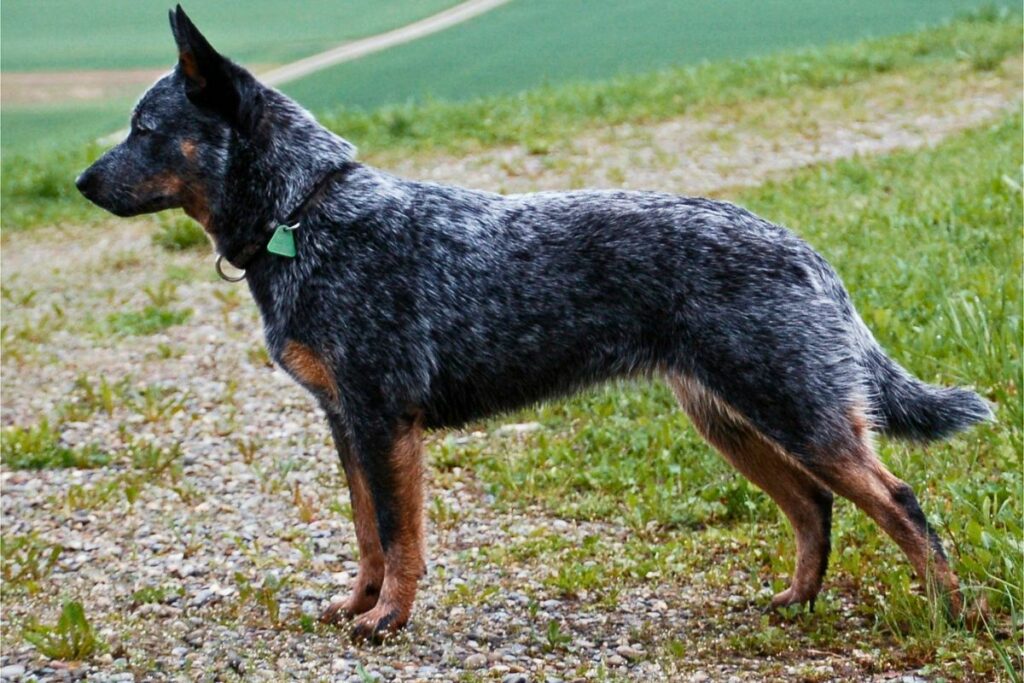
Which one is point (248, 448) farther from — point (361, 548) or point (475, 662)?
point (475, 662)

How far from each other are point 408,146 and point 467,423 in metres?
8.89

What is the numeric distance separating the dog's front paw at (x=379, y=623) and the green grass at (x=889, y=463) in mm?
804

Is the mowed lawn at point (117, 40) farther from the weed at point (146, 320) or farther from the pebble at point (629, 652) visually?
the pebble at point (629, 652)

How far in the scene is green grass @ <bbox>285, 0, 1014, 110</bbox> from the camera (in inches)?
590

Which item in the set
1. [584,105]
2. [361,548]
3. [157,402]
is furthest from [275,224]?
[584,105]

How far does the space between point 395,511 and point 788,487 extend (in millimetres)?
1618

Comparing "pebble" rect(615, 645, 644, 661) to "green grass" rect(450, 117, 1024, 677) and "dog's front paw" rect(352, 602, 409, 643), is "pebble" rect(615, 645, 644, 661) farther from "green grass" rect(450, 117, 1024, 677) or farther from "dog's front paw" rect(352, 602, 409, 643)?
"dog's front paw" rect(352, 602, 409, 643)

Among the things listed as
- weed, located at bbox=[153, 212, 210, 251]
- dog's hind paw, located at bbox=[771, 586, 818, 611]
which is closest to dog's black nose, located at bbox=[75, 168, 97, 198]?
dog's hind paw, located at bbox=[771, 586, 818, 611]

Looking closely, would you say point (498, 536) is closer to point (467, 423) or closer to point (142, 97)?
point (467, 423)

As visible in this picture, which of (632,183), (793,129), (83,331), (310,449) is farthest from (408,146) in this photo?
(310,449)

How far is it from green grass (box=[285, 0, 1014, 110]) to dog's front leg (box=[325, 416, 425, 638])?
1012 cm

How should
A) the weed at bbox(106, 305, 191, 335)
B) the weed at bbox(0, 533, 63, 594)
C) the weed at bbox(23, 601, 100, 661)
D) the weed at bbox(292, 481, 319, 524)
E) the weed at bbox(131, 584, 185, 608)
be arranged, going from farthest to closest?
the weed at bbox(106, 305, 191, 335), the weed at bbox(292, 481, 319, 524), the weed at bbox(0, 533, 63, 594), the weed at bbox(131, 584, 185, 608), the weed at bbox(23, 601, 100, 661)

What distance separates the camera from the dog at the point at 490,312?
188 inches

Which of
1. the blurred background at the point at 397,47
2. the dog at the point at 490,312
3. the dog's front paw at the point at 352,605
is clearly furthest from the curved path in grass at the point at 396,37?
the dog's front paw at the point at 352,605
